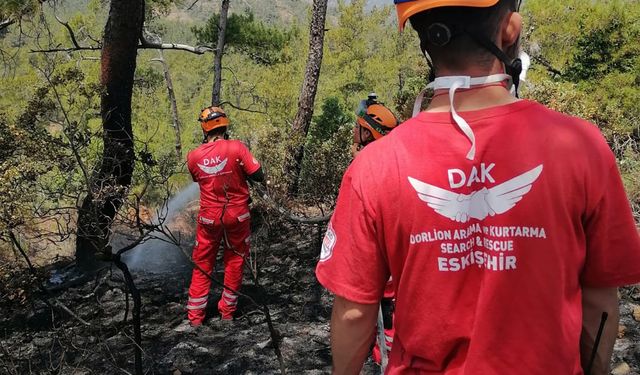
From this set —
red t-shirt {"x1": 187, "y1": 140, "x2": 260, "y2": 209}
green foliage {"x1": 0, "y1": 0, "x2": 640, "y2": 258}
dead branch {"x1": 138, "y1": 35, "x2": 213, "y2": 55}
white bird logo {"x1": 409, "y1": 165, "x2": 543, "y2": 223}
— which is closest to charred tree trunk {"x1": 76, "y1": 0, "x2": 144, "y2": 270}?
green foliage {"x1": 0, "y1": 0, "x2": 640, "y2": 258}

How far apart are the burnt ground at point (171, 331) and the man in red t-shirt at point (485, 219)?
7.26ft

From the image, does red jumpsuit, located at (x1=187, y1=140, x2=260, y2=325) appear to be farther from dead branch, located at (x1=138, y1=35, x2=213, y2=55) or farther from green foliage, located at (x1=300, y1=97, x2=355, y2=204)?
dead branch, located at (x1=138, y1=35, x2=213, y2=55)

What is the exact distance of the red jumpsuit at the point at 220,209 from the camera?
5055 mm

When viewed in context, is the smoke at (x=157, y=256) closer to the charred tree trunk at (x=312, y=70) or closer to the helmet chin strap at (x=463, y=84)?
the charred tree trunk at (x=312, y=70)

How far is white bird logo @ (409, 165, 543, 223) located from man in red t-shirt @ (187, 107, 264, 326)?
410 cm

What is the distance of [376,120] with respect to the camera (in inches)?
149

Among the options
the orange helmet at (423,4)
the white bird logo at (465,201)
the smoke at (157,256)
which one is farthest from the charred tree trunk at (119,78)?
the white bird logo at (465,201)

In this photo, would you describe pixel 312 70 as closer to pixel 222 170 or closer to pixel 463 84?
pixel 222 170

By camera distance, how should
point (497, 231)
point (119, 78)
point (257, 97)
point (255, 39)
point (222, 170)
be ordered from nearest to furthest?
point (497, 231) < point (222, 170) < point (119, 78) < point (255, 39) < point (257, 97)

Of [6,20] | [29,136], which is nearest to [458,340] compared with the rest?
[29,136]

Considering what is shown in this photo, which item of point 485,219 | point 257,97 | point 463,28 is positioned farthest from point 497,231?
point 257,97

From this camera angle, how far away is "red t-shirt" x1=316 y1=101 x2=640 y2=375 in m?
1.03

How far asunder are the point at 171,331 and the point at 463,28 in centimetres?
465

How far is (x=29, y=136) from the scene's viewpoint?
5.26 m
